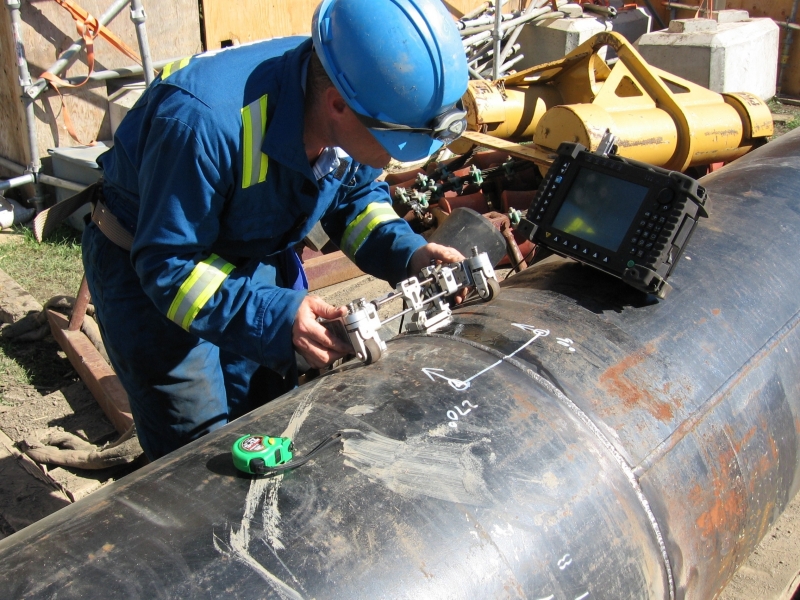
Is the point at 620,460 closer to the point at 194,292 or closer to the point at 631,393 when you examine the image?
the point at 631,393

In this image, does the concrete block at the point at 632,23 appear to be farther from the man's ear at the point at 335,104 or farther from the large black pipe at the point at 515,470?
the man's ear at the point at 335,104

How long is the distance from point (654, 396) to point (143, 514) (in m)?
1.01

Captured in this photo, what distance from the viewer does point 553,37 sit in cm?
759

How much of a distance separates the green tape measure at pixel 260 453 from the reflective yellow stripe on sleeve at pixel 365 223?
38.9 inches

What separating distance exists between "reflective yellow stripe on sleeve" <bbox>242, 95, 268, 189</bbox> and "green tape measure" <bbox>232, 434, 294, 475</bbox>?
61 centimetres

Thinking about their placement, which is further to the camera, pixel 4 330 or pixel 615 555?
pixel 4 330

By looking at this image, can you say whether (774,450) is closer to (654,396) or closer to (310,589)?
(654,396)

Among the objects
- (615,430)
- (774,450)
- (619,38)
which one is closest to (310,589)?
(615,430)

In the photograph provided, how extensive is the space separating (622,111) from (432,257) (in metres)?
2.27

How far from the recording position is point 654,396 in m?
1.52

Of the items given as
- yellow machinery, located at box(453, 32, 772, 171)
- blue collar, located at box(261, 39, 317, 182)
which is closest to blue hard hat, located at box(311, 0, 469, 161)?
blue collar, located at box(261, 39, 317, 182)

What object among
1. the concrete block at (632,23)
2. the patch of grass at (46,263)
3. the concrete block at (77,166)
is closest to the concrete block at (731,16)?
the concrete block at (632,23)

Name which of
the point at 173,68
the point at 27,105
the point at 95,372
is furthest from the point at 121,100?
the point at 173,68

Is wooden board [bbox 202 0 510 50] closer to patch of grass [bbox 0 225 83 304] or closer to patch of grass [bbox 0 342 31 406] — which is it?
patch of grass [bbox 0 225 83 304]
